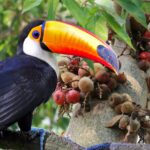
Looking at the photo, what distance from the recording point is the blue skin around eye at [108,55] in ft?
6.70

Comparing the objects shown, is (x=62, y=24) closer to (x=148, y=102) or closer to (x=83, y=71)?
(x=83, y=71)

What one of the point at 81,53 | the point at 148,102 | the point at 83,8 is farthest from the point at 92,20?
the point at 148,102

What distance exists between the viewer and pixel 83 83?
214 centimetres

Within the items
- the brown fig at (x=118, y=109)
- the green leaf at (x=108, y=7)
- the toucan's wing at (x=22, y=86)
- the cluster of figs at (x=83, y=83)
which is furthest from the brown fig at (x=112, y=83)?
the green leaf at (x=108, y=7)

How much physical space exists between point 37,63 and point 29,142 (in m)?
0.42

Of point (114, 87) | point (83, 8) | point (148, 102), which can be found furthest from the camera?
point (148, 102)

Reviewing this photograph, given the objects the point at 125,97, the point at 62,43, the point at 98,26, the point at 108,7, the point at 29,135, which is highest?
the point at 108,7

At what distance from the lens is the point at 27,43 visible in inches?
93.4

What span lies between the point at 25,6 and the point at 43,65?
0.35 meters

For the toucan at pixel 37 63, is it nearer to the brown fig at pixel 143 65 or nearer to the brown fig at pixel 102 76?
the brown fig at pixel 102 76

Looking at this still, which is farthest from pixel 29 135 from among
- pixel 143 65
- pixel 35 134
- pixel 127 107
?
pixel 143 65

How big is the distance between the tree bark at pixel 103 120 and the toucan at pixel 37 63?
0.17 meters

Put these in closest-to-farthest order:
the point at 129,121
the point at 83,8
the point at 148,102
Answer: the point at 83,8
the point at 129,121
the point at 148,102

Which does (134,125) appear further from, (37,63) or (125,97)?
(37,63)
